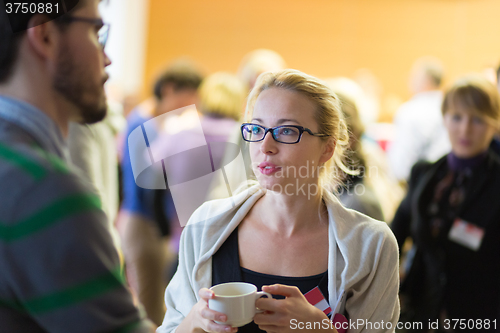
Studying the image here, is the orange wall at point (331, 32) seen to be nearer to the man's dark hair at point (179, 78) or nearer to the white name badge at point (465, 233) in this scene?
the man's dark hair at point (179, 78)

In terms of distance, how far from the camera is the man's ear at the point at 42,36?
1.55ft

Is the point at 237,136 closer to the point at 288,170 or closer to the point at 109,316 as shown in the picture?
the point at 288,170

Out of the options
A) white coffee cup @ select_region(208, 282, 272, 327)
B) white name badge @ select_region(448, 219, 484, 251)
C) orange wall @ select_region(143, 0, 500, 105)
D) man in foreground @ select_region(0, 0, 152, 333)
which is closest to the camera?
man in foreground @ select_region(0, 0, 152, 333)

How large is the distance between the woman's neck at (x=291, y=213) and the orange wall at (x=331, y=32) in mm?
4993

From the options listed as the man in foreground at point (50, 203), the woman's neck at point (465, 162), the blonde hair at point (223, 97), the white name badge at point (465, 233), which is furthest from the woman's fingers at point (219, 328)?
→ the blonde hair at point (223, 97)

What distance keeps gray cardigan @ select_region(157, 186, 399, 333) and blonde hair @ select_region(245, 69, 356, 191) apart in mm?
65

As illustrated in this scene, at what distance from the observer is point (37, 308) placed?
0.44m

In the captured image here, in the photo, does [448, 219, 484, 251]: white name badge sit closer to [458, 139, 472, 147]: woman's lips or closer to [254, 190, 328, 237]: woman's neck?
[458, 139, 472, 147]: woman's lips

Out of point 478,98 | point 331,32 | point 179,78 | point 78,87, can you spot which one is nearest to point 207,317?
point 78,87

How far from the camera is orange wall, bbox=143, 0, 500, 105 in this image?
5.90 meters

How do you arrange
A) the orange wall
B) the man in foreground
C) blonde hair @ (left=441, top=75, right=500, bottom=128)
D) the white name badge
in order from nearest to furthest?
the man in foreground, the white name badge, blonde hair @ (left=441, top=75, right=500, bottom=128), the orange wall

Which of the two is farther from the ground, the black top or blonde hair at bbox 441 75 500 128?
blonde hair at bbox 441 75 500 128

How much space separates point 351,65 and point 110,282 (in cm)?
589

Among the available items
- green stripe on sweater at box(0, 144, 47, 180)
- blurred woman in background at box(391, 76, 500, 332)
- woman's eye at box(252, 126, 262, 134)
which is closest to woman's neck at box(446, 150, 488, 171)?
blurred woman in background at box(391, 76, 500, 332)
